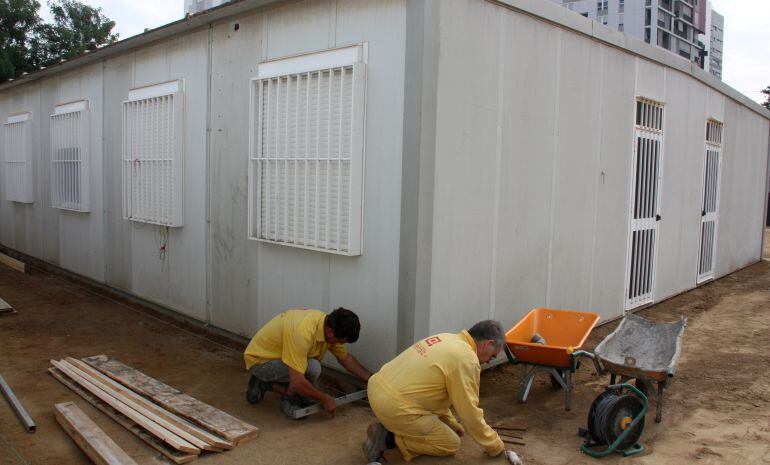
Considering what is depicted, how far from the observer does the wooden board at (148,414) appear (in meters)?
4.15

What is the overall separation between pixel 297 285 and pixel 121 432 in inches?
82.9

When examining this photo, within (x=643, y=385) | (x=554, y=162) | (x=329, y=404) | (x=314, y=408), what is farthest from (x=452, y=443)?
(x=554, y=162)

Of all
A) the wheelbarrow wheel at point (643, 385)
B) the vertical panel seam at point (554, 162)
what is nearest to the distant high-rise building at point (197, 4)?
the vertical panel seam at point (554, 162)

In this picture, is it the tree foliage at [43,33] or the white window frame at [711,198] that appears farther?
the tree foliage at [43,33]

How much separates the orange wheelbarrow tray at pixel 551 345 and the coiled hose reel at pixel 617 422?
45 cm

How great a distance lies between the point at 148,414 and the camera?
454 cm

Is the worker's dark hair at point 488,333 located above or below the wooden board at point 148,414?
above

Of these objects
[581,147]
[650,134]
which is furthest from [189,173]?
[650,134]

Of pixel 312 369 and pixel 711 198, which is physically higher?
pixel 711 198

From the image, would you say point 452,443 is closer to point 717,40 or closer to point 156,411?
point 156,411

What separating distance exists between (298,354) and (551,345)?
2.22 m

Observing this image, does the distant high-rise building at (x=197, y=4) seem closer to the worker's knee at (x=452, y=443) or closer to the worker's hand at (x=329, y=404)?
the worker's hand at (x=329, y=404)

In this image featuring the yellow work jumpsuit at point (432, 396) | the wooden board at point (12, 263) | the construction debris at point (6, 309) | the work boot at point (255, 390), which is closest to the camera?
the yellow work jumpsuit at point (432, 396)

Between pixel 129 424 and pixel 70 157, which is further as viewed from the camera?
pixel 70 157
